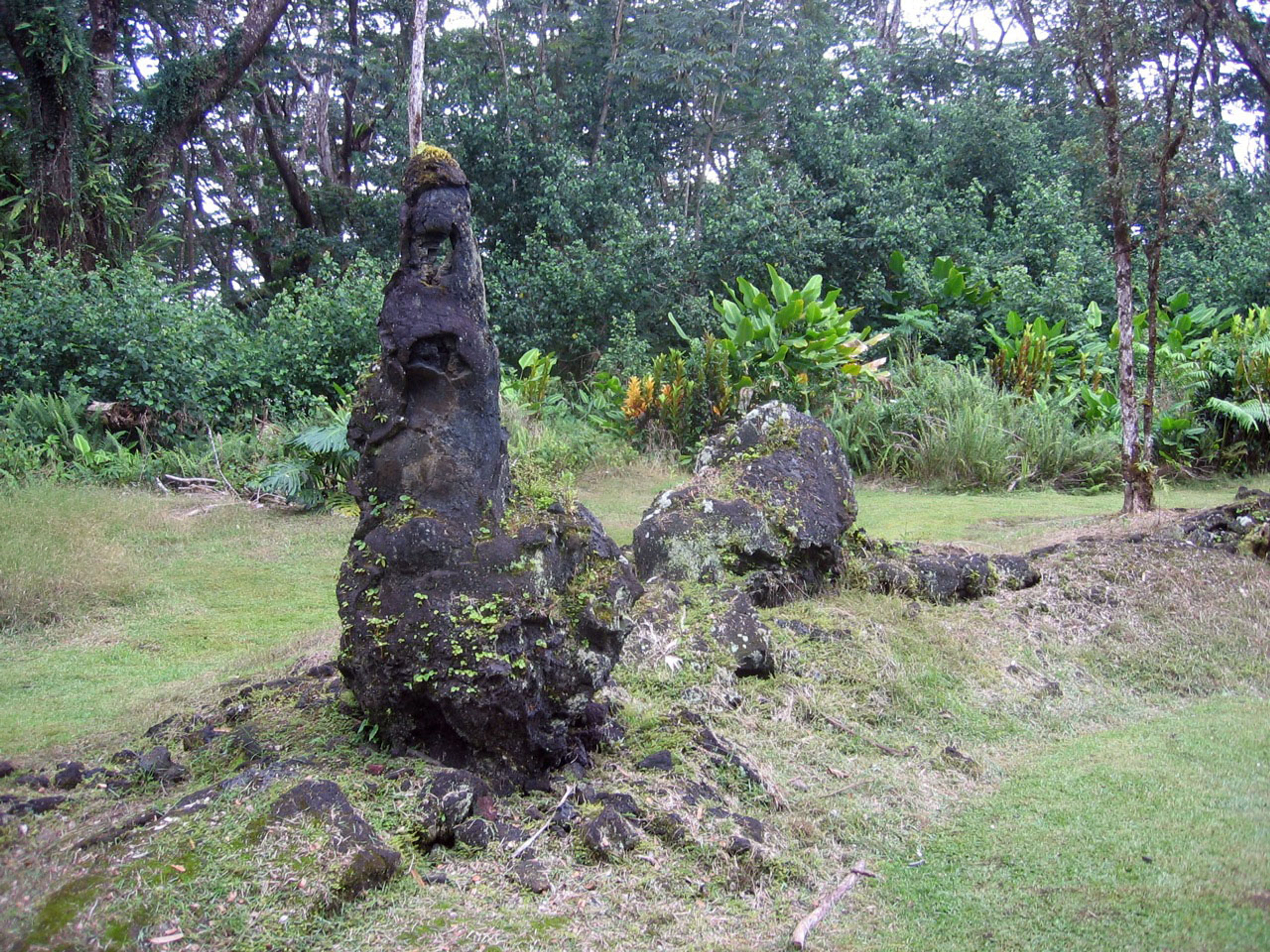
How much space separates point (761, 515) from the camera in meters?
6.07

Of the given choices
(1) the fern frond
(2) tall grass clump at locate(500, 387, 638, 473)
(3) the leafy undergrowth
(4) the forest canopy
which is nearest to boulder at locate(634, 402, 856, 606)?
(3) the leafy undergrowth

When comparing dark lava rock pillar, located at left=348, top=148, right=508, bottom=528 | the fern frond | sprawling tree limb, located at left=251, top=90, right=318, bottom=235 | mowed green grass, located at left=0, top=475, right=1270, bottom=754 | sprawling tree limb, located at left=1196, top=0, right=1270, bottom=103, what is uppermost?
sprawling tree limb, located at left=251, top=90, right=318, bottom=235

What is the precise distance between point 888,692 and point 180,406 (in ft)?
30.1

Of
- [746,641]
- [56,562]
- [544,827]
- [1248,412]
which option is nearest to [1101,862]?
[544,827]

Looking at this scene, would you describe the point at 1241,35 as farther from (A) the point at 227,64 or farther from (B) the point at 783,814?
(A) the point at 227,64

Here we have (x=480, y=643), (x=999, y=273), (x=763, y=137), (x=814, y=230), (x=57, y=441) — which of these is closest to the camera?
(x=480, y=643)

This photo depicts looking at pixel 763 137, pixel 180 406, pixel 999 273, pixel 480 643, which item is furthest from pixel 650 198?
pixel 480 643

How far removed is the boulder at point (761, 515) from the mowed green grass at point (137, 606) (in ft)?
6.39

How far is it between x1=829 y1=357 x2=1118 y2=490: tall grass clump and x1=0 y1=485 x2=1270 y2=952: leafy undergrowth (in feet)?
17.6

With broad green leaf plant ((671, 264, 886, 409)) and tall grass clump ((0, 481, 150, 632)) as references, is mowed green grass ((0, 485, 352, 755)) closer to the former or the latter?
tall grass clump ((0, 481, 150, 632))

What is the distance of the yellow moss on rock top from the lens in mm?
3748

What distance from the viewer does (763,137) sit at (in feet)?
70.5

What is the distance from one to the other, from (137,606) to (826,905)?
477cm

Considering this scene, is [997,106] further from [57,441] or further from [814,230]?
[57,441]
